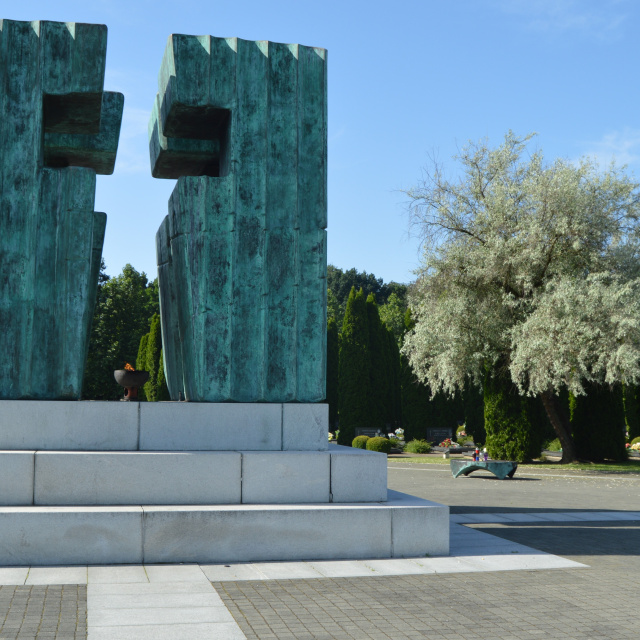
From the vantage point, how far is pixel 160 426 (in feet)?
29.6

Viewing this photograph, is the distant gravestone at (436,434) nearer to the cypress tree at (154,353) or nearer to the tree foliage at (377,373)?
the tree foliage at (377,373)

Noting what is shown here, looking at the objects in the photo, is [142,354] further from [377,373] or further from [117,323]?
[377,373]

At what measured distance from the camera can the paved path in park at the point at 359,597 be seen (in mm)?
5887

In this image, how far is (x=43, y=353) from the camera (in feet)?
30.5

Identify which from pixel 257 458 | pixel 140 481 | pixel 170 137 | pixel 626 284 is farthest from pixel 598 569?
pixel 626 284

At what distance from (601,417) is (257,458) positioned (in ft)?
64.4

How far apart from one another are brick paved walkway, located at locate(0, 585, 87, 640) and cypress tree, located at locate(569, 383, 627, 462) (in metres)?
21.6

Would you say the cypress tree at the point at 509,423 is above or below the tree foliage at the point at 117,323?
below

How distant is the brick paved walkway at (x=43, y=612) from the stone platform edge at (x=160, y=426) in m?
2.10

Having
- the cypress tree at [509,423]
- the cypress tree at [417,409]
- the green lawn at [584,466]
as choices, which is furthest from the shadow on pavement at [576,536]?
the cypress tree at [417,409]

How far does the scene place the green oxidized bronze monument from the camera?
→ 953 centimetres

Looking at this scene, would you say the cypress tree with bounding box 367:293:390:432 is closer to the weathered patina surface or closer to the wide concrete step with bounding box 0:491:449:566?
the wide concrete step with bounding box 0:491:449:566

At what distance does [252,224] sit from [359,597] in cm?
492

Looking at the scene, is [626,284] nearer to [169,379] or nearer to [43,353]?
[169,379]
